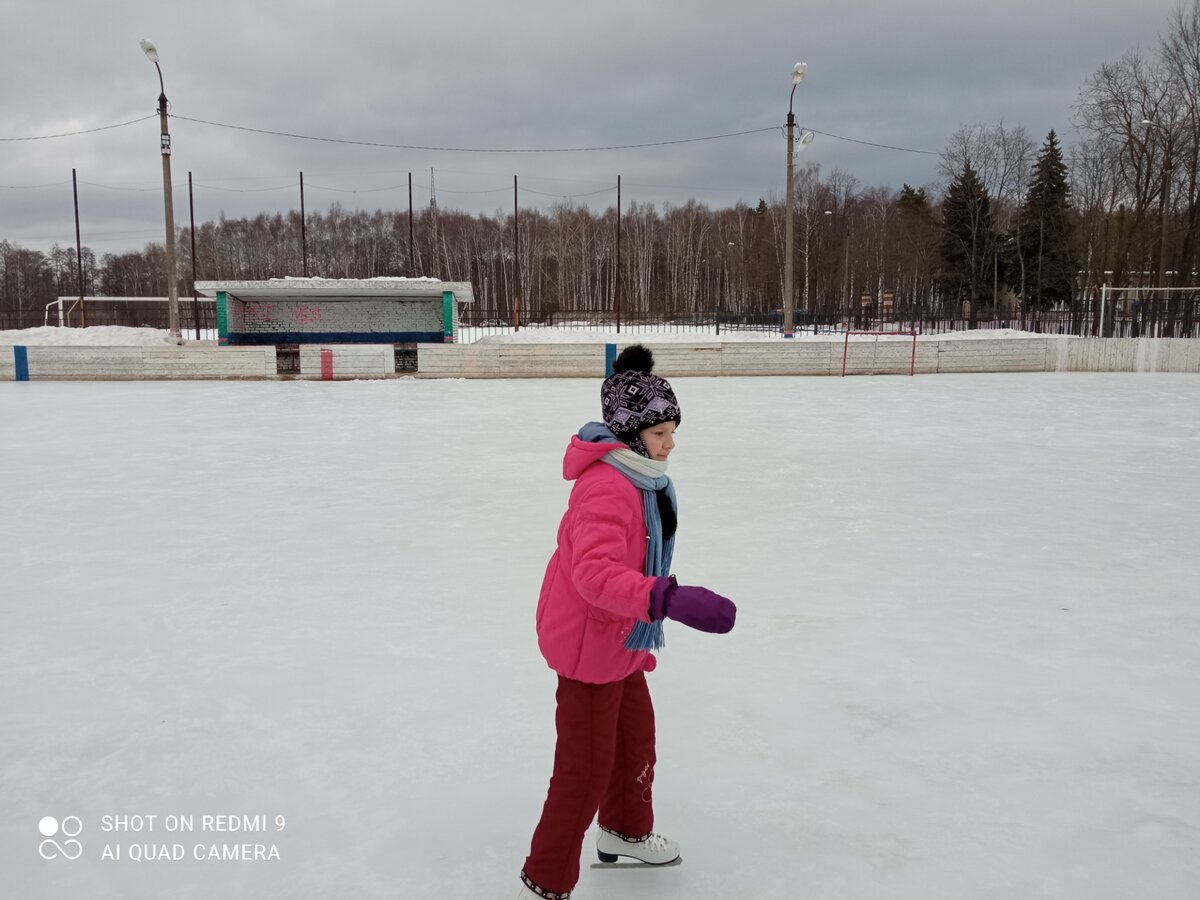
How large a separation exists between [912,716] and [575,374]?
54.2 ft

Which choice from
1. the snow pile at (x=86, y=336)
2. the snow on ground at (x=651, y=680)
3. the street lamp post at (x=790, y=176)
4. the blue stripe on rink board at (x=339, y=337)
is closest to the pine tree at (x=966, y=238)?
the street lamp post at (x=790, y=176)

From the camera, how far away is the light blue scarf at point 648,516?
1812mm

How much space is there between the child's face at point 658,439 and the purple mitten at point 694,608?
0.33 meters

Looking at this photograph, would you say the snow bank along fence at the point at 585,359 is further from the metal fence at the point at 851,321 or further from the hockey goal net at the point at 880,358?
the metal fence at the point at 851,321

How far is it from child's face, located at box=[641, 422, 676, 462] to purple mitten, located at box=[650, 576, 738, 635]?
33 cm

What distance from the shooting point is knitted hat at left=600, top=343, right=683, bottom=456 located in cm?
182

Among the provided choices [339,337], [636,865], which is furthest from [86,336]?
[636,865]

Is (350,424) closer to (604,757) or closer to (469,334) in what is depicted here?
(604,757)

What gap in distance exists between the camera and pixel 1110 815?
230 cm

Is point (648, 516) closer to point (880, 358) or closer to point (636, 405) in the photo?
point (636, 405)

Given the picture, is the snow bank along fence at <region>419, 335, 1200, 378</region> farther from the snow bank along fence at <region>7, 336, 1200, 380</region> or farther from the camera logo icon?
the camera logo icon

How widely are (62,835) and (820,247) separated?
61.9 metres

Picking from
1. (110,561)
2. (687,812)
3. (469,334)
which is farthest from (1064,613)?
(469,334)

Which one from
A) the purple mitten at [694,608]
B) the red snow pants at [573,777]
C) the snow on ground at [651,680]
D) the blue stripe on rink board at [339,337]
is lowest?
the snow on ground at [651,680]
